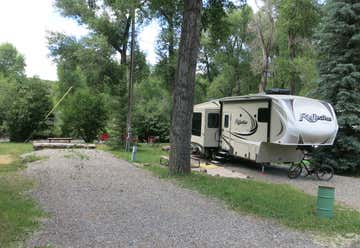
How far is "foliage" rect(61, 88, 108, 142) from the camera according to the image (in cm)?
2291

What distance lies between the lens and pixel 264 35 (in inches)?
1088

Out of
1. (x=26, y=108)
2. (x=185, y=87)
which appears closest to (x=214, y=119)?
(x=185, y=87)

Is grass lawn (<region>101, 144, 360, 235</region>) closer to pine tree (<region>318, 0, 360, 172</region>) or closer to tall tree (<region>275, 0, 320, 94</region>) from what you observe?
pine tree (<region>318, 0, 360, 172</region>)

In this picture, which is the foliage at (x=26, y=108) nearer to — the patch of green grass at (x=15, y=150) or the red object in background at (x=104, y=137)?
the red object in background at (x=104, y=137)

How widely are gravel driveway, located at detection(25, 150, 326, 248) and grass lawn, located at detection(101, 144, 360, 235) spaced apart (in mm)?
399

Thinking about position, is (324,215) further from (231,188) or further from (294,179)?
(294,179)

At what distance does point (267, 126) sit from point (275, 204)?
542cm

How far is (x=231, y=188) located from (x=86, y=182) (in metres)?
3.75

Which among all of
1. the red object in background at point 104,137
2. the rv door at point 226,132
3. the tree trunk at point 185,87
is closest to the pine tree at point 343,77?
the rv door at point 226,132

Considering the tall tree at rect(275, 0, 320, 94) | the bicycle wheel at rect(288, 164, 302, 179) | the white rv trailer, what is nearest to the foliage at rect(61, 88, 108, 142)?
the white rv trailer

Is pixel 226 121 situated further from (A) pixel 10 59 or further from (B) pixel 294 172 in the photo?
(A) pixel 10 59

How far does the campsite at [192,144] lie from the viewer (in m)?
5.82

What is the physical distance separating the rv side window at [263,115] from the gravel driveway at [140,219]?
189 inches

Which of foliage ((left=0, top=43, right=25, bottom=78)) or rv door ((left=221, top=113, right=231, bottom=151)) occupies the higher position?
foliage ((left=0, top=43, right=25, bottom=78))
